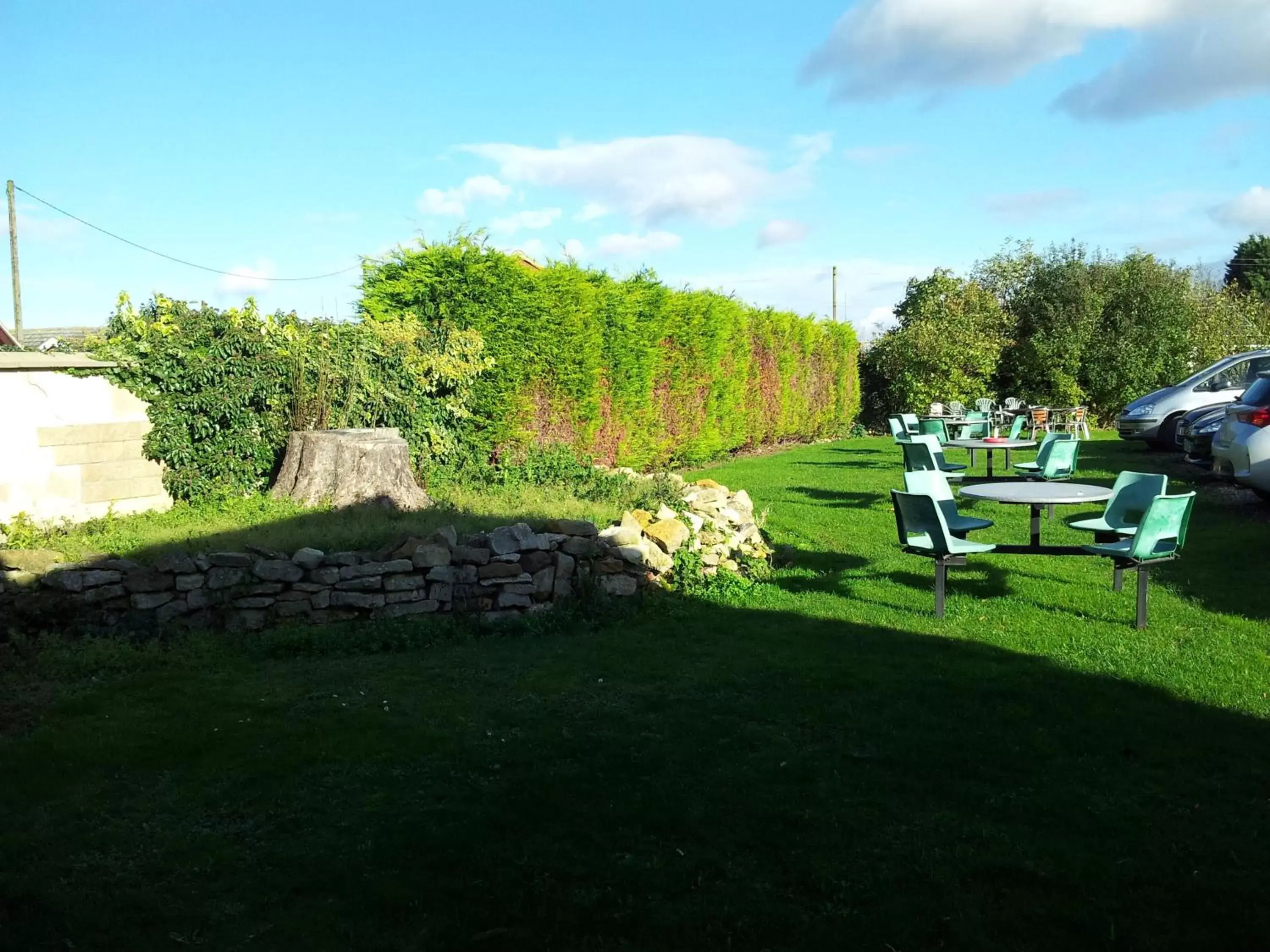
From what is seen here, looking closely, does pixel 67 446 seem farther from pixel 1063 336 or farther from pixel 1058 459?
pixel 1063 336

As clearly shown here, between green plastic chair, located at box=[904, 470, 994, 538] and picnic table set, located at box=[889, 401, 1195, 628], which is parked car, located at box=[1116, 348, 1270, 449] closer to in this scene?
picnic table set, located at box=[889, 401, 1195, 628]

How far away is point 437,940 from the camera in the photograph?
332cm

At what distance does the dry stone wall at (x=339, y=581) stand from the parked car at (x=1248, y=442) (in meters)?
6.97

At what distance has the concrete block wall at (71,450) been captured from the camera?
324 inches

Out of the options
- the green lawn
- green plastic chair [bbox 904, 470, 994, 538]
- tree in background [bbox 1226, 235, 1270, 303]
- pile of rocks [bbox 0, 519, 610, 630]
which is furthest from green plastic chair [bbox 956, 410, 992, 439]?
tree in background [bbox 1226, 235, 1270, 303]

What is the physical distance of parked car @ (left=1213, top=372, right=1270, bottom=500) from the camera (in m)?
10.8

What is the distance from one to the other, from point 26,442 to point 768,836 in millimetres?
7152

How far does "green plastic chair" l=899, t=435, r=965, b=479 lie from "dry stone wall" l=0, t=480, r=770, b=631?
4.67m

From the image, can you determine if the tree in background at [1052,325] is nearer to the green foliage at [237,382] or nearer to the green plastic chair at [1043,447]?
the green plastic chair at [1043,447]

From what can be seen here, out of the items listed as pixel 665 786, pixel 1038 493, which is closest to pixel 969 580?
pixel 1038 493

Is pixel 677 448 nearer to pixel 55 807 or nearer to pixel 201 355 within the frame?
pixel 201 355

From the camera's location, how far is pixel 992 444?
12.5 meters

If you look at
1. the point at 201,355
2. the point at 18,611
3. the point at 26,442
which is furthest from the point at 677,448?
the point at 18,611

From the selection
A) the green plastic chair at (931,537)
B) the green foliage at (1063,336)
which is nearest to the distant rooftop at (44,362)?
the green plastic chair at (931,537)
